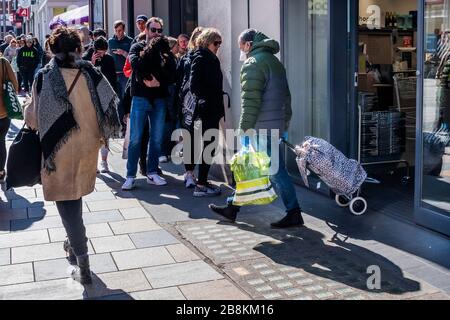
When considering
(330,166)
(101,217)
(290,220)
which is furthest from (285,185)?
(101,217)

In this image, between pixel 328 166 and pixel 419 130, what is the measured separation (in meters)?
0.87

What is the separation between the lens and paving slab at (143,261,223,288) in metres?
4.48

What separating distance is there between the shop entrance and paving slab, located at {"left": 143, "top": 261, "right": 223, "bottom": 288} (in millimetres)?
2350

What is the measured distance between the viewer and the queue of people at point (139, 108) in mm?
4277

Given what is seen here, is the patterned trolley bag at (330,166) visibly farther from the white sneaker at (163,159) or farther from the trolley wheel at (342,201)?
the white sneaker at (163,159)

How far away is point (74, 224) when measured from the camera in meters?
4.40

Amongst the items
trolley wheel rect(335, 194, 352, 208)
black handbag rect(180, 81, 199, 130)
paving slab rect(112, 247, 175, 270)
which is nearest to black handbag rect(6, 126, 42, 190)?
paving slab rect(112, 247, 175, 270)

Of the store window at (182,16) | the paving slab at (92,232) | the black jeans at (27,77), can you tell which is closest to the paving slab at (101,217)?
the paving slab at (92,232)

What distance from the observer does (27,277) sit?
182 inches

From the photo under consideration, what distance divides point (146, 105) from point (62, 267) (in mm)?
3024

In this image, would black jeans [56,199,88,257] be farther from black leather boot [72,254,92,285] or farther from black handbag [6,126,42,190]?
black handbag [6,126,42,190]

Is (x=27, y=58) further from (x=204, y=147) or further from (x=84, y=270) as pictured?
(x=84, y=270)
